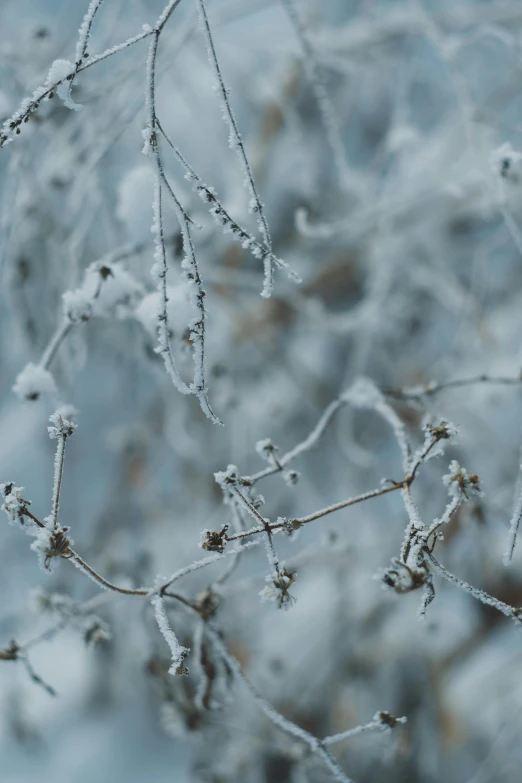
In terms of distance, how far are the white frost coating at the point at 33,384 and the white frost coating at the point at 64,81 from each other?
0.53 metres

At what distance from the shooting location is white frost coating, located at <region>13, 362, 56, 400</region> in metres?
1.15

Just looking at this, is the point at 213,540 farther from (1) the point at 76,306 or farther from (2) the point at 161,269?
(1) the point at 76,306

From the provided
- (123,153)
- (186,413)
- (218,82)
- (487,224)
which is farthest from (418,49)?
(218,82)

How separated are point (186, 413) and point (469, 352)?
1079 millimetres

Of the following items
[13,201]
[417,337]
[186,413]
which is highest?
[417,337]

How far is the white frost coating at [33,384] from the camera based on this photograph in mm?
1149

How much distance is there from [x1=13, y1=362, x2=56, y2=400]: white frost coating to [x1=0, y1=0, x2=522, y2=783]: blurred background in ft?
0.88

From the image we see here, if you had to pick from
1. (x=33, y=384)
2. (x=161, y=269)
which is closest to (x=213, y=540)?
(x=161, y=269)

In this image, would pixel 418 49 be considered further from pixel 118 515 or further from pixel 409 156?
pixel 118 515

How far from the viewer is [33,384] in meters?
1.15

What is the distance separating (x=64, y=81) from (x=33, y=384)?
558mm

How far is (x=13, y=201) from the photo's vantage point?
131cm

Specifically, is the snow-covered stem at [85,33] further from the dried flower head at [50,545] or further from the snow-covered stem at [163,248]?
the dried flower head at [50,545]

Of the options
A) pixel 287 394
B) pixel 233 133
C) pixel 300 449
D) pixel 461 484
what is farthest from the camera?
pixel 287 394
